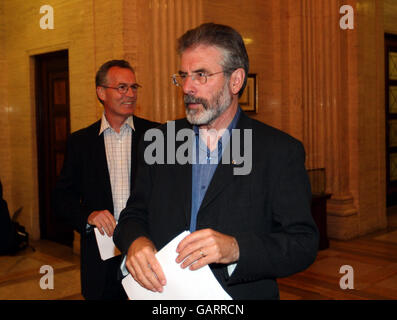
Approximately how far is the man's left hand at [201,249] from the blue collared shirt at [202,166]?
310 mm

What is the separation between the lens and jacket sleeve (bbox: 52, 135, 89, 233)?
277 cm

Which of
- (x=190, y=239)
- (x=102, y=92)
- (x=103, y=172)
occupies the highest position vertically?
(x=102, y=92)

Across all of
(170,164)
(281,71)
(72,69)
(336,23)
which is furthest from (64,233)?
(170,164)

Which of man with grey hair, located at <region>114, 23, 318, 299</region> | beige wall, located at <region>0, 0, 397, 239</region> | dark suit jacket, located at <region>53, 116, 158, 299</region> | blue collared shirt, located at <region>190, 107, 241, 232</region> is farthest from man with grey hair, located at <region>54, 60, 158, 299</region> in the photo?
beige wall, located at <region>0, 0, 397, 239</region>

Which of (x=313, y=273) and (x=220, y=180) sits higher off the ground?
(x=220, y=180)

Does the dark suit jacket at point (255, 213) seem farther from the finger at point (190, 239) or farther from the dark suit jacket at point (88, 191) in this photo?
the dark suit jacket at point (88, 191)

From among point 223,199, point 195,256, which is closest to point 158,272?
point 195,256

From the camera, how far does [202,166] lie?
6.23 ft

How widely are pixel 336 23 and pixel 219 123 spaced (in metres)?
6.06

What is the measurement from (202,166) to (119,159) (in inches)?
45.4

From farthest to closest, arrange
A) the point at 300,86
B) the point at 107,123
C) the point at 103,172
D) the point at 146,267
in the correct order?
1. the point at 300,86
2. the point at 107,123
3. the point at 103,172
4. the point at 146,267

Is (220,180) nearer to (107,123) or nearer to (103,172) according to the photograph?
(103,172)

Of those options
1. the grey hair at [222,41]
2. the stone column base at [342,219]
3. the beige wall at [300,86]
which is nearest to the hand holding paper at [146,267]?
the grey hair at [222,41]

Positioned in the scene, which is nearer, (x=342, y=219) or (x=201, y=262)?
(x=201, y=262)
